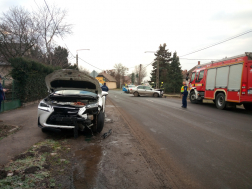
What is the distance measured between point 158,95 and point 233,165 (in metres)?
20.5

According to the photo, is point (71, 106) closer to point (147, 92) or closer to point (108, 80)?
point (147, 92)

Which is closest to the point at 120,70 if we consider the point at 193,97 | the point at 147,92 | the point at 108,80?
the point at 108,80

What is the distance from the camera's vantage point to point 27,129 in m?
5.96

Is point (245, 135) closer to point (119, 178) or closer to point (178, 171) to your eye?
point (178, 171)

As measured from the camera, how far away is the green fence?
915 cm

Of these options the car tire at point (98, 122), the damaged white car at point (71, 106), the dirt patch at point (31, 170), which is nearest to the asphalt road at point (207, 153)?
the car tire at point (98, 122)

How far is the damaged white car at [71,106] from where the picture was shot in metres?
4.97

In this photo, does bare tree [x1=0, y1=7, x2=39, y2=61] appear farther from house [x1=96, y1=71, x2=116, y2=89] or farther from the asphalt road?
house [x1=96, y1=71, x2=116, y2=89]

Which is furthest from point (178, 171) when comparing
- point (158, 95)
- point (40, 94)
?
point (158, 95)

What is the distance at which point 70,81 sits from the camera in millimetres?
6434

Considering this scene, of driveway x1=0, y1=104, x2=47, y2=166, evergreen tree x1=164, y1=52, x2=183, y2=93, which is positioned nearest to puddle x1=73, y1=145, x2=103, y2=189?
driveway x1=0, y1=104, x2=47, y2=166

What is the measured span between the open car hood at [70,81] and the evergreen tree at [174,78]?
3427cm

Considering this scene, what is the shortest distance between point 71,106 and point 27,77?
739 centimetres

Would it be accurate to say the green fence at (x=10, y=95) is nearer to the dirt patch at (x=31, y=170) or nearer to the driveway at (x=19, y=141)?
the driveway at (x=19, y=141)
